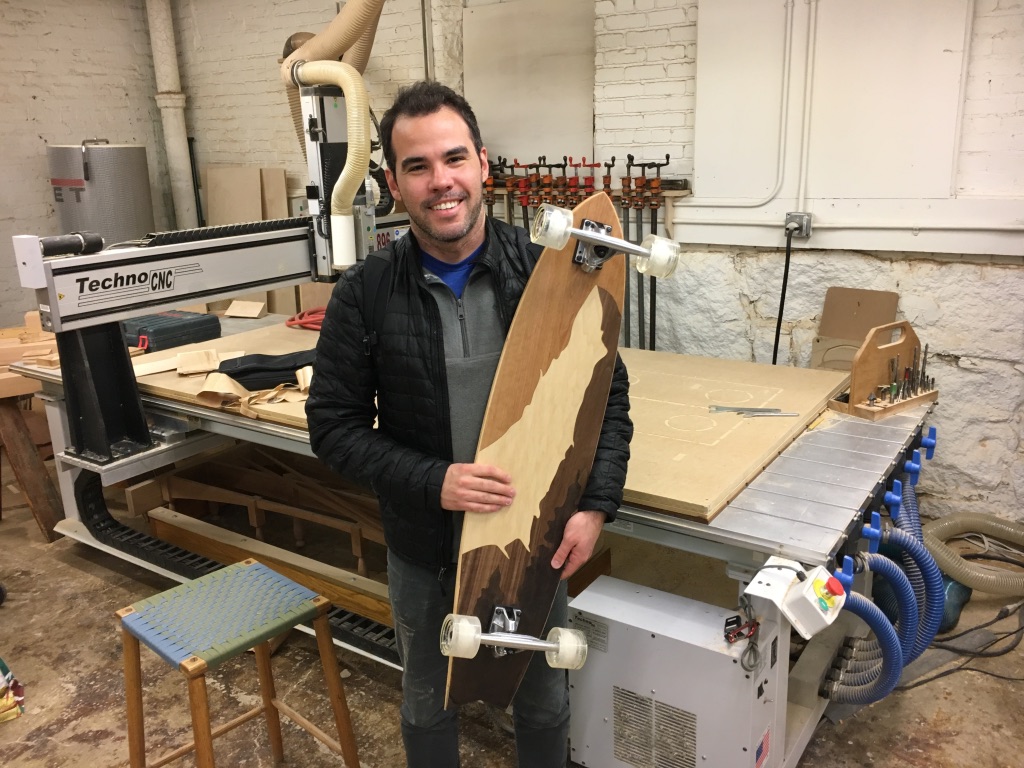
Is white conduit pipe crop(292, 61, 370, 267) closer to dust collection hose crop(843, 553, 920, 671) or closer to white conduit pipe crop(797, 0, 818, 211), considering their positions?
white conduit pipe crop(797, 0, 818, 211)

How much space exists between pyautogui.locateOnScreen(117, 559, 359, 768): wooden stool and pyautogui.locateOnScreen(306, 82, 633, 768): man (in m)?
0.45

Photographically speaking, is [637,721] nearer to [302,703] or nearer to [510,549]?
[510,549]

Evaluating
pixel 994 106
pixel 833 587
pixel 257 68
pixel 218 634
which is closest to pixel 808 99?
pixel 994 106

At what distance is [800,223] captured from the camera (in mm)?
3229

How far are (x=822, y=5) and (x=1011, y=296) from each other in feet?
4.28

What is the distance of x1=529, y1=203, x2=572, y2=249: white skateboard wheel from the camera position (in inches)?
50.9

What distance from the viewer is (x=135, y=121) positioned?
5.68m

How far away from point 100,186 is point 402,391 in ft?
14.2

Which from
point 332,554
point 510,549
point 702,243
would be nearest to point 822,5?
point 702,243

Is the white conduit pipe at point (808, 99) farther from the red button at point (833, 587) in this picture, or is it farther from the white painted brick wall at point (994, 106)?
the red button at point (833, 587)

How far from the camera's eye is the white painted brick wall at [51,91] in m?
5.02

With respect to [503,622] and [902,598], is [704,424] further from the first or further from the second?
[503,622]

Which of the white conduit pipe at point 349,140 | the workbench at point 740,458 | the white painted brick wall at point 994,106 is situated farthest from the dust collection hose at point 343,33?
the white painted brick wall at point 994,106

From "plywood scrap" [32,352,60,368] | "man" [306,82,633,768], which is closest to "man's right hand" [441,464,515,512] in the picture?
"man" [306,82,633,768]
